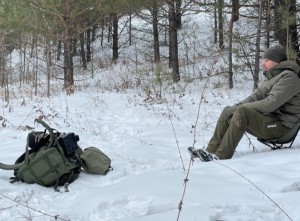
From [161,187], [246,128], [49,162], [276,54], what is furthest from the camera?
[276,54]

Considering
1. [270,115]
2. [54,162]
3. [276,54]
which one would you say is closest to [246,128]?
[270,115]

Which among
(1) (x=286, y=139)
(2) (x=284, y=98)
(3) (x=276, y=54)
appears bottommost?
(1) (x=286, y=139)

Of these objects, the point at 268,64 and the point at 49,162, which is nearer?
the point at 49,162

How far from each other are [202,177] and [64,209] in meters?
1.08

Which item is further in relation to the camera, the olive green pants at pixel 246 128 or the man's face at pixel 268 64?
the man's face at pixel 268 64

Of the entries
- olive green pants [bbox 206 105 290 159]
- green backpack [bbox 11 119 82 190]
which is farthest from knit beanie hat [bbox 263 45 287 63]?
green backpack [bbox 11 119 82 190]

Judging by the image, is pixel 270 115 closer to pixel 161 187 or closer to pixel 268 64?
pixel 268 64

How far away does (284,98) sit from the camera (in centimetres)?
408

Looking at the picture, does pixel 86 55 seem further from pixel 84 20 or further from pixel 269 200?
pixel 269 200

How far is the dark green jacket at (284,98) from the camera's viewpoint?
4.09 metres

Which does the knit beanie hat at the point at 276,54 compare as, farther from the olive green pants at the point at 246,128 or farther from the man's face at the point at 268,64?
the olive green pants at the point at 246,128

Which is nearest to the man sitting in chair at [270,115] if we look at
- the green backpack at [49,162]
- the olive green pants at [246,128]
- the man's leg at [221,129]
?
the olive green pants at [246,128]

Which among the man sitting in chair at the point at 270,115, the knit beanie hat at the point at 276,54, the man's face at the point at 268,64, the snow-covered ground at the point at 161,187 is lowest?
the snow-covered ground at the point at 161,187

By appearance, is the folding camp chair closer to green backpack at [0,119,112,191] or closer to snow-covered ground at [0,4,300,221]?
snow-covered ground at [0,4,300,221]
